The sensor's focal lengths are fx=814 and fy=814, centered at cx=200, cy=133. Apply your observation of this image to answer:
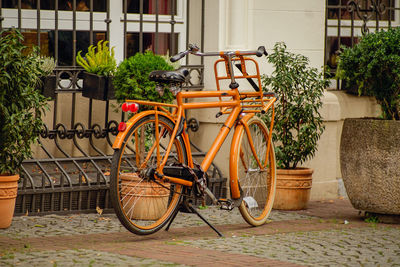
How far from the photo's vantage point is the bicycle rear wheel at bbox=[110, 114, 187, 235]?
591 cm

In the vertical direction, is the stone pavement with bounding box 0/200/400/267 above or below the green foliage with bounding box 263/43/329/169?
below

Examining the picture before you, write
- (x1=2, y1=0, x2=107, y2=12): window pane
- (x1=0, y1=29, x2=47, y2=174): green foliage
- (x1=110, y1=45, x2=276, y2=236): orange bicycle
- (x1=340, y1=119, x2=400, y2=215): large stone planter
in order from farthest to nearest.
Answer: (x1=2, y1=0, x2=107, y2=12): window pane
(x1=340, y1=119, x2=400, y2=215): large stone planter
(x1=0, y1=29, x2=47, y2=174): green foliage
(x1=110, y1=45, x2=276, y2=236): orange bicycle

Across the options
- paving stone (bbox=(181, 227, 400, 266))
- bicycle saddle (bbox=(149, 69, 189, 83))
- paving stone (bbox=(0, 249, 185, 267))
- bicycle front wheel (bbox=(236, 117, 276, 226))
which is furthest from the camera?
bicycle front wheel (bbox=(236, 117, 276, 226))

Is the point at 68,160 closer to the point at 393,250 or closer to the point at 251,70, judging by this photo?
the point at 251,70

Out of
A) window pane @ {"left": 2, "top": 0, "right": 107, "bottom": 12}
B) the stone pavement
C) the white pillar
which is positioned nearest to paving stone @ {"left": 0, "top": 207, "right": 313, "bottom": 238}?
the stone pavement

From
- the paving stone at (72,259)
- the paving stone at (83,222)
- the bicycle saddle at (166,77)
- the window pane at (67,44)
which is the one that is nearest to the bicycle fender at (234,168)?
the paving stone at (83,222)

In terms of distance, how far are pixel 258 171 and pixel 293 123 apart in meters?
1.08

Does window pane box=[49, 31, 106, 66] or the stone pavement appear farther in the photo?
window pane box=[49, 31, 106, 66]

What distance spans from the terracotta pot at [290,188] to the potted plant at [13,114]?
2671 mm

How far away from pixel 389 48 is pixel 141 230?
2.99 m

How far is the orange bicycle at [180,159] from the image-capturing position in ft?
19.9

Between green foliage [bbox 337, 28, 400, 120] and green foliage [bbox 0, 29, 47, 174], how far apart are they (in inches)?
118

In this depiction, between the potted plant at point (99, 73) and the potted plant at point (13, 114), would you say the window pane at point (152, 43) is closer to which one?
the potted plant at point (99, 73)

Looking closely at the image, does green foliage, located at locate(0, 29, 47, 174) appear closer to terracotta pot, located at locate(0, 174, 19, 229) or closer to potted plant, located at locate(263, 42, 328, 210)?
terracotta pot, located at locate(0, 174, 19, 229)
